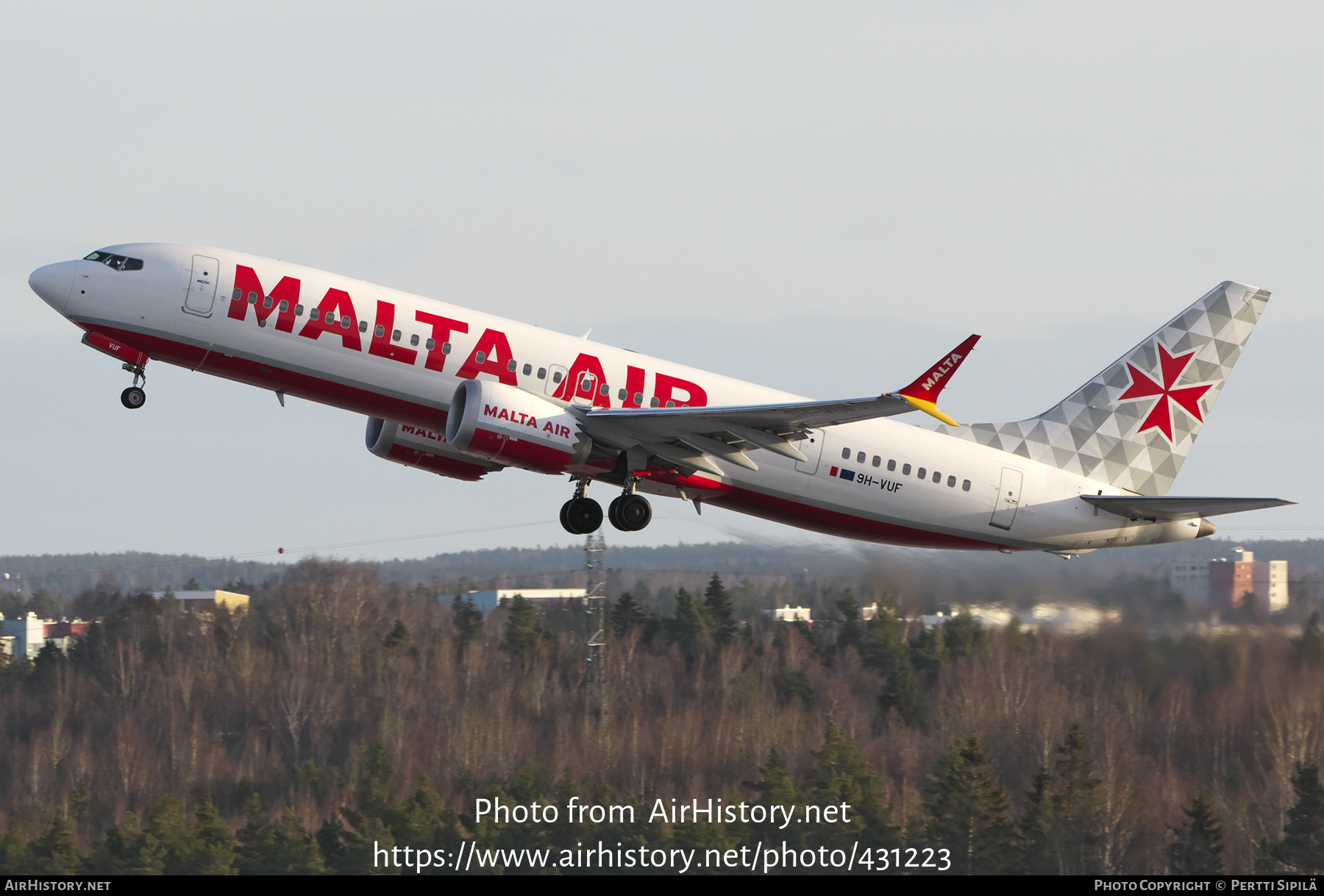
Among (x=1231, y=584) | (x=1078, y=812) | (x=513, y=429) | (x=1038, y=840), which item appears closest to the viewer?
(x=513, y=429)

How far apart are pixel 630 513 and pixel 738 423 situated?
378cm

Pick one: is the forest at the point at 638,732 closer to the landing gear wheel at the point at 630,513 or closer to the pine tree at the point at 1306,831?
the pine tree at the point at 1306,831

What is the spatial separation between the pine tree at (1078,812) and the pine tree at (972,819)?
2435 millimetres

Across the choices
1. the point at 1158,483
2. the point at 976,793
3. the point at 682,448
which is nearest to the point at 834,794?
the point at 976,793

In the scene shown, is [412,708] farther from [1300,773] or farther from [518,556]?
[1300,773]

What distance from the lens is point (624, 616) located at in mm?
115500

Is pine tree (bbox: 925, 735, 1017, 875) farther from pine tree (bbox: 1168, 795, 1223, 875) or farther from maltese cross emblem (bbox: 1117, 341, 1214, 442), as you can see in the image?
maltese cross emblem (bbox: 1117, 341, 1214, 442)

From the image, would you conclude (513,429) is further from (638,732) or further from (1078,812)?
(638,732)

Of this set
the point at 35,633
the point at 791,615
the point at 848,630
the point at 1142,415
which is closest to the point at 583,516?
the point at 1142,415

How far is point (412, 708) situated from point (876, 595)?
76979 millimetres

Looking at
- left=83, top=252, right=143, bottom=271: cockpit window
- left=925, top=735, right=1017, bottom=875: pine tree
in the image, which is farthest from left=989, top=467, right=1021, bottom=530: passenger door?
left=925, top=735, right=1017, bottom=875: pine tree

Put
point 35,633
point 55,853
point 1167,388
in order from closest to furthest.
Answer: point 1167,388 < point 55,853 < point 35,633

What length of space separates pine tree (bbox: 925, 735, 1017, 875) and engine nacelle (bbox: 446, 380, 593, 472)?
4356 centimetres

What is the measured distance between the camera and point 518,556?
155 m
